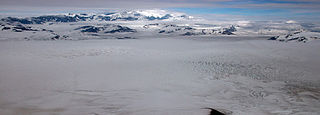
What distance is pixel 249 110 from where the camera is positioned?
71.7 feet

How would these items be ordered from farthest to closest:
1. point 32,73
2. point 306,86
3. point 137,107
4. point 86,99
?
point 32,73, point 306,86, point 86,99, point 137,107

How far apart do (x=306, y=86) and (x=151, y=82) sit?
71.9ft

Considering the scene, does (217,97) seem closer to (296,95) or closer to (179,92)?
(179,92)

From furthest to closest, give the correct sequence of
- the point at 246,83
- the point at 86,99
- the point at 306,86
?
the point at 246,83 → the point at 306,86 → the point at 86,99

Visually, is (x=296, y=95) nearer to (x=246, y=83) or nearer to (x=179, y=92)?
(x=246, y=83)

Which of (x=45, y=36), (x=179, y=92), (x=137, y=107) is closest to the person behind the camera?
(x=137, y=107)

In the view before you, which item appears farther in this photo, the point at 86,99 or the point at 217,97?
the point at 217,97

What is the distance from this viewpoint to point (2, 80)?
108ft

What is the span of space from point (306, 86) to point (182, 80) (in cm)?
1741

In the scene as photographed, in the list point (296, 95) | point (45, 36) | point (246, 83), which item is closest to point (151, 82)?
point (246, 83)

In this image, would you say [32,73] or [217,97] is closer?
[217,97]

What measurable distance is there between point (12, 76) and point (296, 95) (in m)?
40.9

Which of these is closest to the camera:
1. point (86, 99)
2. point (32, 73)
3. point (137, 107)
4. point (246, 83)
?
point (137, 107)

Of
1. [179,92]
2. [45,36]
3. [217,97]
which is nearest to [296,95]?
[217,97]
